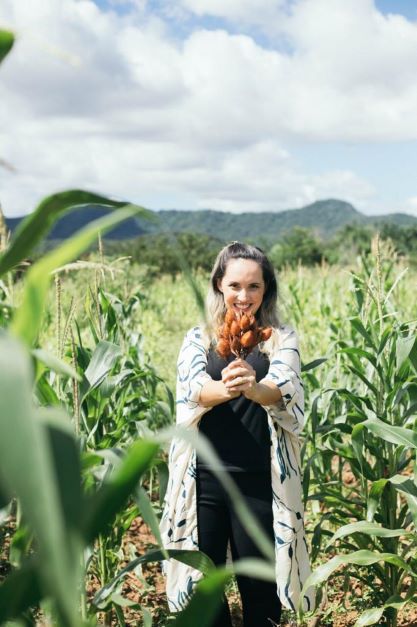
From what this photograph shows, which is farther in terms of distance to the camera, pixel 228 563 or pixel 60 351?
pixel 228 563

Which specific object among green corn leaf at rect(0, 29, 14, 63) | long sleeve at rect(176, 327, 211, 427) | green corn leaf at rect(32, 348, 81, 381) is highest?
green corn leaf at rect(0, 29, 14, 63)

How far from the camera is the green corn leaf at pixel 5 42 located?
2.59ft

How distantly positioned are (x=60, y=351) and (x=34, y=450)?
4.57 ft

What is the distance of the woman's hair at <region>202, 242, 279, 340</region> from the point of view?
8.46 ft

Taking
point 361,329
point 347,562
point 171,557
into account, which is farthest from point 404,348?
point 171,557

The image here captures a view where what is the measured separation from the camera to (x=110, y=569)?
2.91 meters

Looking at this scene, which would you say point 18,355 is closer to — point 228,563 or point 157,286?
Result: point 228,563

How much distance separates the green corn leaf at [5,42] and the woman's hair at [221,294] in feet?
5.82

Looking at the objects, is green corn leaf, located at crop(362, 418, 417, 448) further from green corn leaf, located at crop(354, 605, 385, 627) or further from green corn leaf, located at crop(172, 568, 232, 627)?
green corn leaf, located at crop(172, 568, 232, 627)

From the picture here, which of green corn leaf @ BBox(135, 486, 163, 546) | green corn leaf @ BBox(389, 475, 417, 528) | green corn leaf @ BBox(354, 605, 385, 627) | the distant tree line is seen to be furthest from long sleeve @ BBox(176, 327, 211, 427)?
the distant tree line

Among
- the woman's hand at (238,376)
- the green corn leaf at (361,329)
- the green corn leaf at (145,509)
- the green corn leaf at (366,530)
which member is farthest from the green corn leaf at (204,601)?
the green corn leaf at (361,329)

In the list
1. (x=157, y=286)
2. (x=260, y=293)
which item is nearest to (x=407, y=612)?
(x=260, y=293)

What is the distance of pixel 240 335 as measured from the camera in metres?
2.12

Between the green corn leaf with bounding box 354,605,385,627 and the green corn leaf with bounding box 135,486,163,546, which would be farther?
the green corn leaf with bounding box 354,605,385,627
